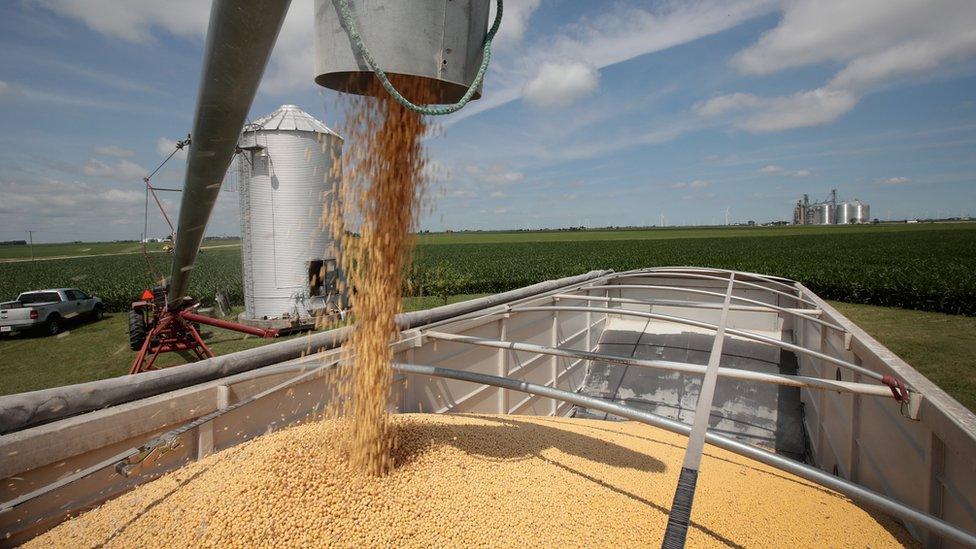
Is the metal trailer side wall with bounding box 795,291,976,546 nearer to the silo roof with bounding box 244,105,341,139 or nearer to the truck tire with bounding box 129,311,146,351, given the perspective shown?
the silo roof with bounding box 244,105,341,139

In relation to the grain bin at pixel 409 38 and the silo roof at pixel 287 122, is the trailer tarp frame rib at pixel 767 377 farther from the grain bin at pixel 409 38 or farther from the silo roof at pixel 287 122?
the silo roof at pixel 287 122

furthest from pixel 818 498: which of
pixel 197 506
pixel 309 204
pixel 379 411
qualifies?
pixel 309 204

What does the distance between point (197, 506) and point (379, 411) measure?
85 cm

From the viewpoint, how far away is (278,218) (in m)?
11.2

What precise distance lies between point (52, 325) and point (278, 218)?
320 inches

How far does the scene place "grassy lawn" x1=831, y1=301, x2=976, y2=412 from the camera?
8.23 meters

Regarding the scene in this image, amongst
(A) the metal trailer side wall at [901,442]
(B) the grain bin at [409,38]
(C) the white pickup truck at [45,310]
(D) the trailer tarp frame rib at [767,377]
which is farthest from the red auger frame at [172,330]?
(C) the white pickup truck at [45,310]

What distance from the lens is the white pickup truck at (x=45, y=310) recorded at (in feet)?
42.6

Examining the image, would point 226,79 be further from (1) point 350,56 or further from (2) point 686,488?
(2) point 686,488

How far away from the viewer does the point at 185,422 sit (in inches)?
100

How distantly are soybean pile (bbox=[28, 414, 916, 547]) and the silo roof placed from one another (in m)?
9.75

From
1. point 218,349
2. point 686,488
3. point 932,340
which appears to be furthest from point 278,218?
point 932,340

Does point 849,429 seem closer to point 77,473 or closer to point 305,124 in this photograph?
point 77,473

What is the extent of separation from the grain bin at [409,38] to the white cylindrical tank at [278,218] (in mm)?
9548
